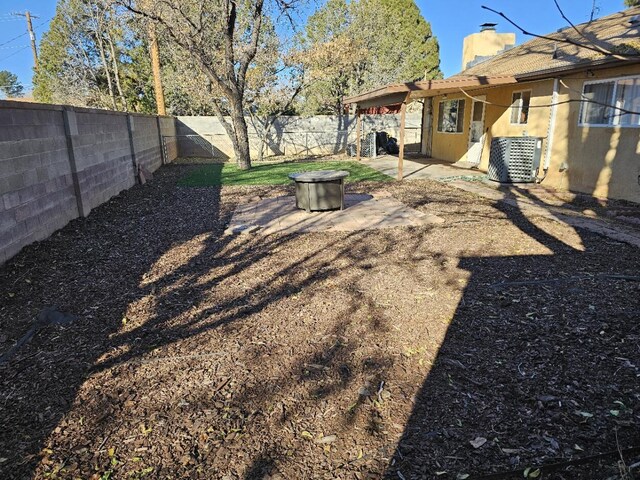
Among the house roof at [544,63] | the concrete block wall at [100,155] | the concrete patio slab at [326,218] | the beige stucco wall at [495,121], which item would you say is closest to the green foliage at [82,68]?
the concrete block wall at [100,155]

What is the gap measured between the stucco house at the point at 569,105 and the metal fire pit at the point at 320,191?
8.82 feet

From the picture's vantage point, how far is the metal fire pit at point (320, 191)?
7.54 meters

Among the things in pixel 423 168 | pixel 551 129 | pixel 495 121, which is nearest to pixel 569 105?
pixel 551 129

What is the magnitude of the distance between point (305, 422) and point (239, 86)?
15258 millimetres

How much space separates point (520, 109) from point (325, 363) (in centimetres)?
1076

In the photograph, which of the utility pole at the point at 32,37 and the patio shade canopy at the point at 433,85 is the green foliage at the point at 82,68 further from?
the patio shade canopy at the point at 433,85

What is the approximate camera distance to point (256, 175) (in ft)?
46.3

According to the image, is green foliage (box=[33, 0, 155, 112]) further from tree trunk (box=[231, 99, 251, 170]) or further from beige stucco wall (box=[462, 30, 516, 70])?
beige stucco wall (box=[462, 30, 516, 70])

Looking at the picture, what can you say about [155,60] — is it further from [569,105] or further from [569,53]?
[569,105]

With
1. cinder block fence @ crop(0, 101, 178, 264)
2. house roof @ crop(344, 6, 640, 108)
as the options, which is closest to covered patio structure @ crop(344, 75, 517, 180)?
house roof @ crop(344, 6, 640, 108)

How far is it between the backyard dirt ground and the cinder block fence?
0.45 meters

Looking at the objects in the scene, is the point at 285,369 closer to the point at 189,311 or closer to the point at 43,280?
the point at 189,311

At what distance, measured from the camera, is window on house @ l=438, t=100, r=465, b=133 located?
14.9 metres

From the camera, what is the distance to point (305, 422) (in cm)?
249
